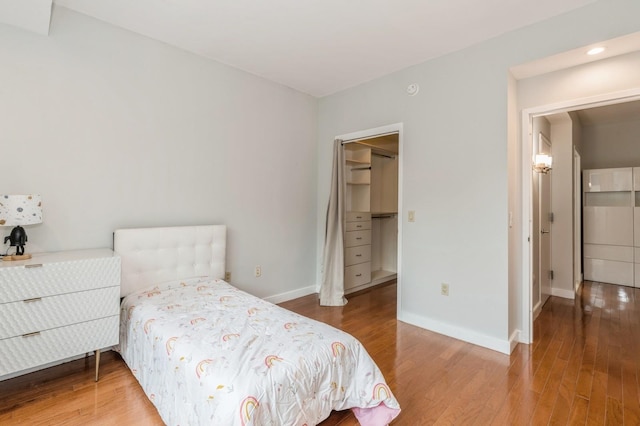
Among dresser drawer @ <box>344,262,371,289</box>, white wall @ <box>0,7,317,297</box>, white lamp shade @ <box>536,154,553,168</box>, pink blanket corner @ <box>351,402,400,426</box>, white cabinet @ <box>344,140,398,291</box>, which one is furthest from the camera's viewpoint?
white cabinet @ <box>344,140,398,291</box>

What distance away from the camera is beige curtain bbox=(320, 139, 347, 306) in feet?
12.7

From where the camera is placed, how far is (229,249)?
11.0 feet

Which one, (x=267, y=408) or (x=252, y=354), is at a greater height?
(x=252, y=354)

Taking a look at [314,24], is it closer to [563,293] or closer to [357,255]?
[357,255]

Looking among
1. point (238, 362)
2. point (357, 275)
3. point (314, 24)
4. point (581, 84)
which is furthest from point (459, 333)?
point (314, 24)

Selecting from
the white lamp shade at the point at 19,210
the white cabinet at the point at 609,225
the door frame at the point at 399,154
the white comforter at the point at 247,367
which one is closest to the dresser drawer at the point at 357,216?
the door frame at the point at 399,154

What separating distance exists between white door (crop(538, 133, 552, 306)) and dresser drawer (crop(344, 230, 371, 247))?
209cm

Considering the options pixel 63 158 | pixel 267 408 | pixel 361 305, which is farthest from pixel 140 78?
pixel 361 305

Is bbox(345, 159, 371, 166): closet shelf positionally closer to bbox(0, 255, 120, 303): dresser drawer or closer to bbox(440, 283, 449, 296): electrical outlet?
bbox(440, 283, 449, 296): electrical outlet

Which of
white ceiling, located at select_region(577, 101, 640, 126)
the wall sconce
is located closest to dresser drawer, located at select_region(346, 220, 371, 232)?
the wall sconce

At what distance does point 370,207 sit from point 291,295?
174 centimetres

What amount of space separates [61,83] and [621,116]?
274 inches

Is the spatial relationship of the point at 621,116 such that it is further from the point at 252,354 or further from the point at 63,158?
the point at 63,158

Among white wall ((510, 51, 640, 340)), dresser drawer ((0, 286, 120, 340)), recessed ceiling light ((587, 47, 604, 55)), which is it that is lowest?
dresser drawer ((0, 286, 120, 340))
